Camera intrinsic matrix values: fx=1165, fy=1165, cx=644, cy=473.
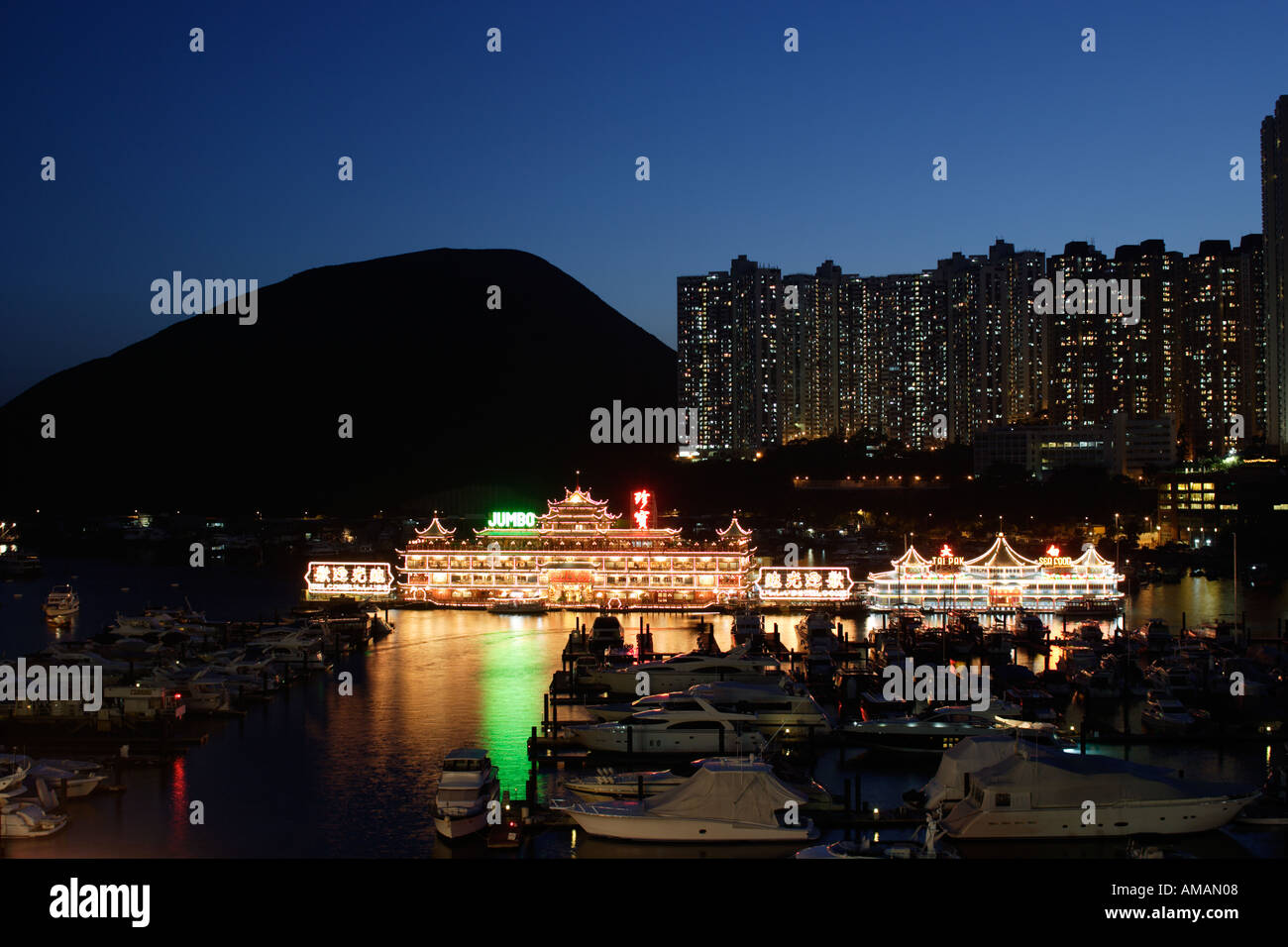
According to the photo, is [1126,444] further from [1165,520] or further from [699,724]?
[699,724]

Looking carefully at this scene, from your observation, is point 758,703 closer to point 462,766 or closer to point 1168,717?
point 462,766

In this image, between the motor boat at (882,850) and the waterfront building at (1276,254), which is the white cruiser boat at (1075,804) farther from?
the waterfront building at (1276,254)

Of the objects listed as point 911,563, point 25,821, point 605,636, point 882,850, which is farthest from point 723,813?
point 911,563

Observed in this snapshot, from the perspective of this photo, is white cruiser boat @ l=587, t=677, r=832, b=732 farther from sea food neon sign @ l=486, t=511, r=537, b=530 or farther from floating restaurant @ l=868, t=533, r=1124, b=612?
sea food neon sign @ l=486, t=511, r=537, b=530

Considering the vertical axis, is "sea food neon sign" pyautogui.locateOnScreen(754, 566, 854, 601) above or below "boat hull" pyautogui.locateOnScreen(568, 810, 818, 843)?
above
